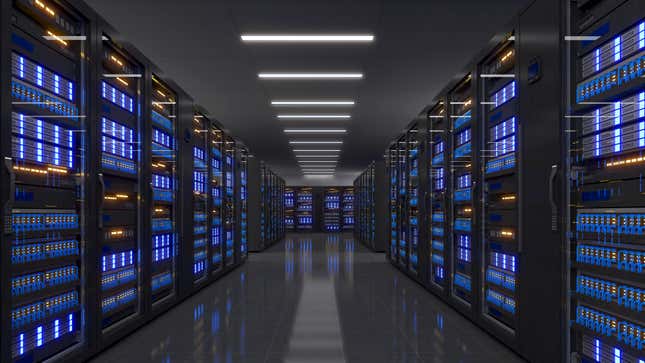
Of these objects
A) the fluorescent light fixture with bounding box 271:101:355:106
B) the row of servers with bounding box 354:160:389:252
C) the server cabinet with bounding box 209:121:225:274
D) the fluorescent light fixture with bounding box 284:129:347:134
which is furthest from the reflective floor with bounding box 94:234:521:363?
the row of servers with bounding box 354:160:389:252

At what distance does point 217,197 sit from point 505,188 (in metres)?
5.74

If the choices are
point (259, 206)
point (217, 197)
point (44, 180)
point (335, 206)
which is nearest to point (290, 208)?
point (335, 206)

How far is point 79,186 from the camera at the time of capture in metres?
3.66

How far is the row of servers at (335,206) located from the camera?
2831 cm

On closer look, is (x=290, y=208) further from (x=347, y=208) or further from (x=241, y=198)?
(x=241, y=198)

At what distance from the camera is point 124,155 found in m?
4.61

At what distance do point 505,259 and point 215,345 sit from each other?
2761 millimetres

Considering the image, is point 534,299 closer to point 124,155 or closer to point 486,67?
point 486,67

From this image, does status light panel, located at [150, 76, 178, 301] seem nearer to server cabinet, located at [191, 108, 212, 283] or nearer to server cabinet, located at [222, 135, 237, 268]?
server cabinet, located at [191, 108, 212, 283]

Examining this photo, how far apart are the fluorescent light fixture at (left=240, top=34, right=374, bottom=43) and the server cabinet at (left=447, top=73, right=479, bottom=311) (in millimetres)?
1340

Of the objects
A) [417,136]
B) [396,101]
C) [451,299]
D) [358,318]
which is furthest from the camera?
[396,101]

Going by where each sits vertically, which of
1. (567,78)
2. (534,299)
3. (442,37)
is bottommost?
(534,299)

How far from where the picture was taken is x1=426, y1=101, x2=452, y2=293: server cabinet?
19.9 ft

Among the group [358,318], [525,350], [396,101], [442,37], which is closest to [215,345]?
Result: [358,318]
